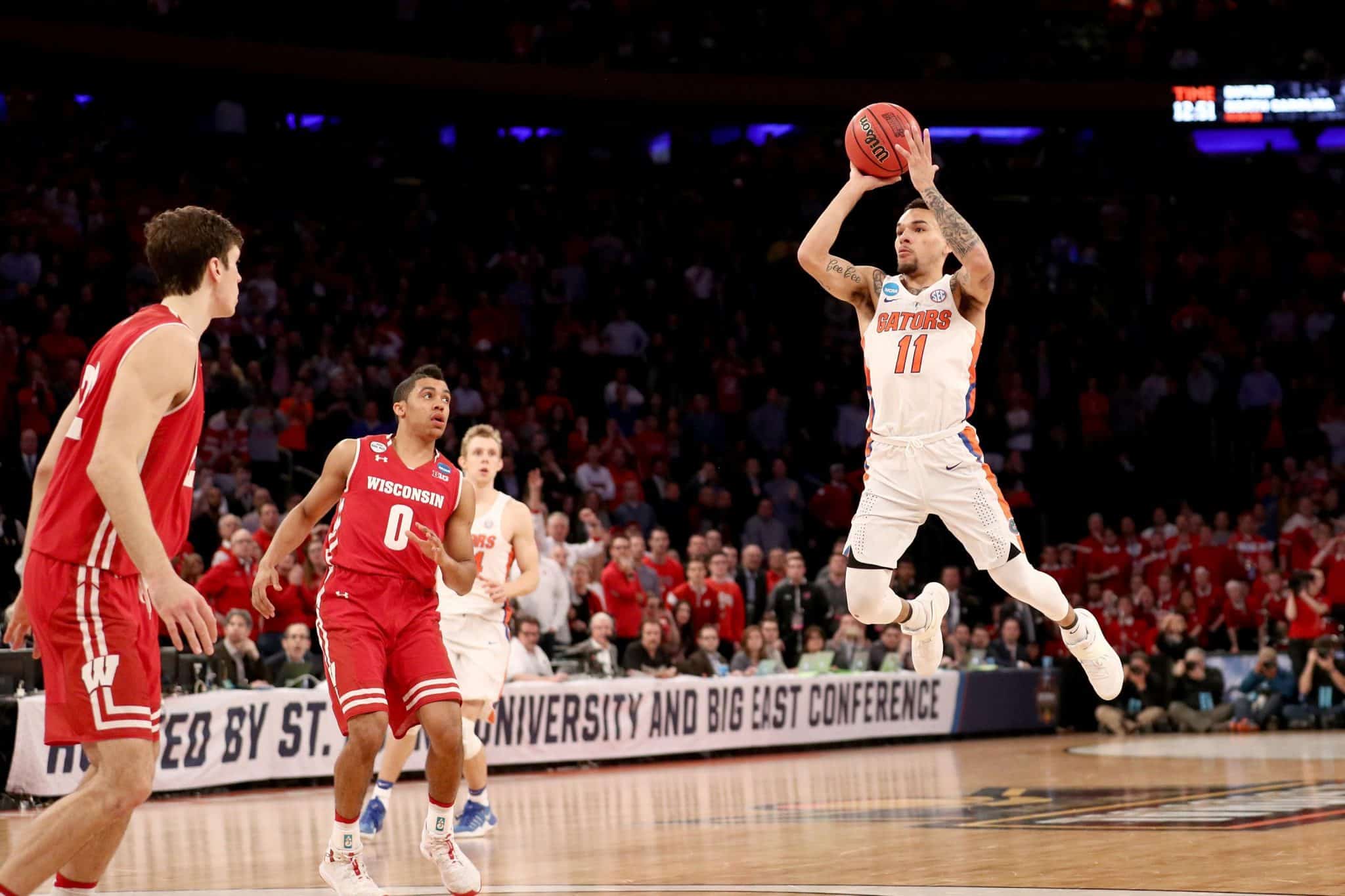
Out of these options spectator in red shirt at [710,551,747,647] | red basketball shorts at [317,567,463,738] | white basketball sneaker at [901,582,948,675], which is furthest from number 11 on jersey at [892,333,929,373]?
spectator in red shirt at [710,551,747,647]

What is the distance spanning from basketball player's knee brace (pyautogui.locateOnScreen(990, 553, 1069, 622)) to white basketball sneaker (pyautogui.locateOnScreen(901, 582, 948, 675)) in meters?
0.35

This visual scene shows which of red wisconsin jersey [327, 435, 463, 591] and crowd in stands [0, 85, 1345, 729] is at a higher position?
crowd in stands [0, 85, 1345, 729]

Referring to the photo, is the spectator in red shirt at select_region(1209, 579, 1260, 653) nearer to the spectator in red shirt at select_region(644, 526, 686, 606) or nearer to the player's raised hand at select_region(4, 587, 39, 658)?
the spectator in red shirt at select_region(644, 526, 686, 606)

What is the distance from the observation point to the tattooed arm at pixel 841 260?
27.2ft

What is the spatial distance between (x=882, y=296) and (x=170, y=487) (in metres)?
4.23

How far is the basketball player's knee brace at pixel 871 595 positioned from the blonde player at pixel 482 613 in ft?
8.27

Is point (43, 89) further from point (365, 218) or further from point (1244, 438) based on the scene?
point (1244, 438)

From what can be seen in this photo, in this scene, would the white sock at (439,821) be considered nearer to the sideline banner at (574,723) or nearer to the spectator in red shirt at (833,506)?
the sideline banner at (574,723)

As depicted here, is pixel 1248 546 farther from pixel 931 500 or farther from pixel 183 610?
pixel 183 610

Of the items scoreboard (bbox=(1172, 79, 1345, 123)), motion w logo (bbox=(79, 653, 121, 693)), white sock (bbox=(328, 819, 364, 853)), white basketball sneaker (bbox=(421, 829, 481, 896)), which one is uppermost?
scoreboard (bbox=(1172, 79, 1345, 123))

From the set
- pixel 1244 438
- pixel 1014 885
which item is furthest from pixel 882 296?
pixel 1244 438

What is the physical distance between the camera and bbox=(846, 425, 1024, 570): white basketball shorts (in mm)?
8484

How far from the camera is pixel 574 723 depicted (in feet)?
53.5

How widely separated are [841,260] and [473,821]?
4.40 m
